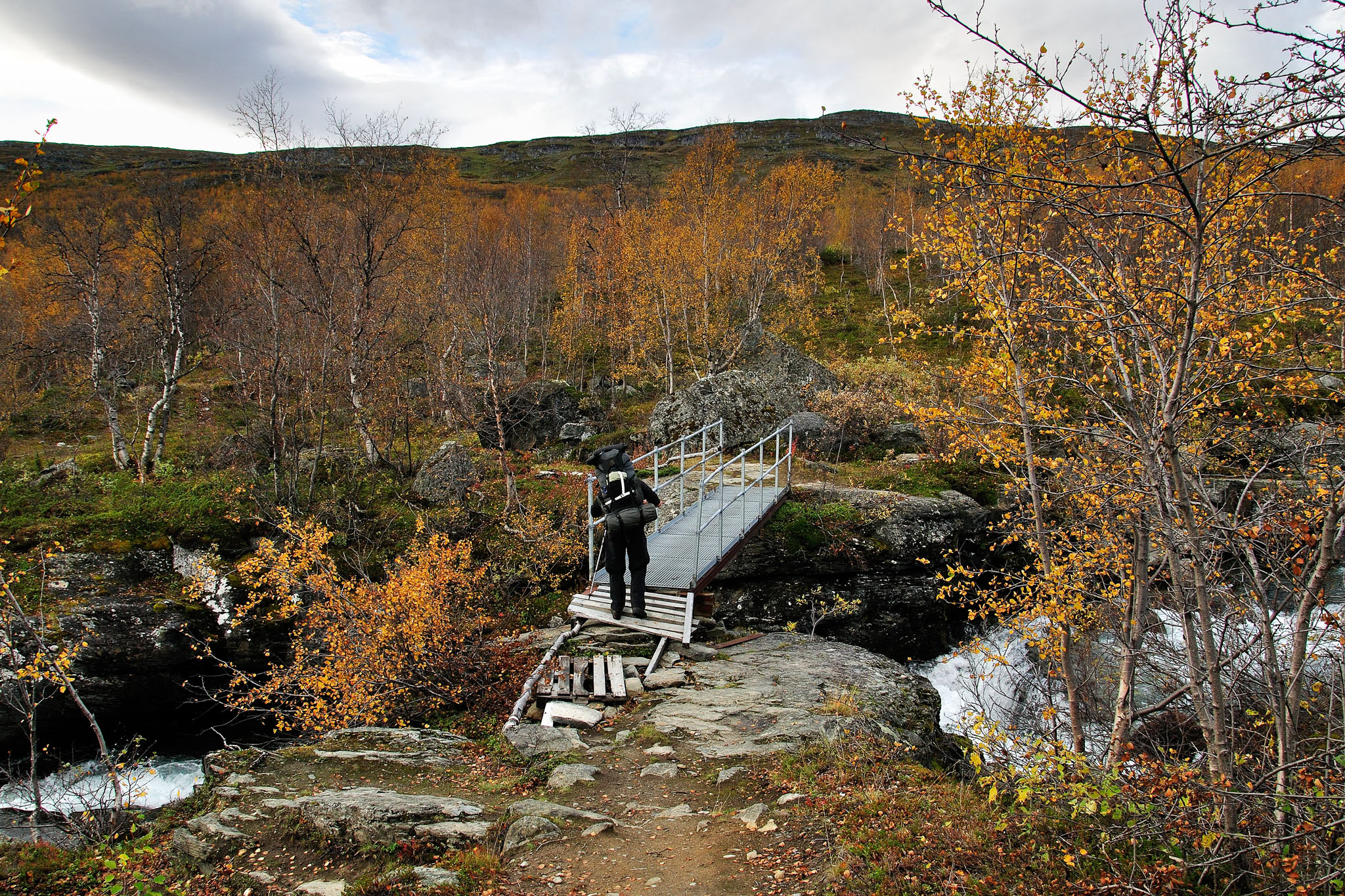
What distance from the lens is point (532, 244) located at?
38.7 metres

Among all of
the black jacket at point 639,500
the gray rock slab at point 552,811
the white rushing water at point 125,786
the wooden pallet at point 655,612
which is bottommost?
the white rushing water at point 125,786

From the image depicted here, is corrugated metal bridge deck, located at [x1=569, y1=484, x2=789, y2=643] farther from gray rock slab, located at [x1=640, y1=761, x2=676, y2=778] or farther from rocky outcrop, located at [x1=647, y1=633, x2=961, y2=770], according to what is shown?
gray rock slab, located at [x1=640, y1=761, x2=676, y2=778]

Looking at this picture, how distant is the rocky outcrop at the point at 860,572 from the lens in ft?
45.8

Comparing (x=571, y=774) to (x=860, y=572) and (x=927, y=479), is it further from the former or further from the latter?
(x=927, y=479)

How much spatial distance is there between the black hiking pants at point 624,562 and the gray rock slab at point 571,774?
8.99 feet

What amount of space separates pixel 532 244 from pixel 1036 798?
38.5 metres

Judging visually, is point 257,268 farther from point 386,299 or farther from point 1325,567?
point 1325,567

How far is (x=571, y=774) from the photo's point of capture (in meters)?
6.17

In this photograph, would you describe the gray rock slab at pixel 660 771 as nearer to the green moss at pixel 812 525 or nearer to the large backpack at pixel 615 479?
the large backpack at pixel 615 479

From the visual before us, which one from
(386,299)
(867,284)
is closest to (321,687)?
(386,299)

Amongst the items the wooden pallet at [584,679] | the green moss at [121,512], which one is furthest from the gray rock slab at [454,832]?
the green moss at [121,512]

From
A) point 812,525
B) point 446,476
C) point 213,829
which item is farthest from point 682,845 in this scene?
point 446,476

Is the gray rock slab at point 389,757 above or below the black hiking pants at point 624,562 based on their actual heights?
below

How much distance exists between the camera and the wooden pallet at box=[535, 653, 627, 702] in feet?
26.1
